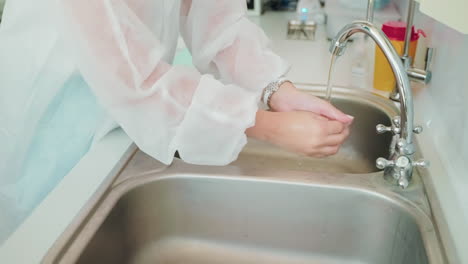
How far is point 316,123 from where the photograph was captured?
0.65 meters

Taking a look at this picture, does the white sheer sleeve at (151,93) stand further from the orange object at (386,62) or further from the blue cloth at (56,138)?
the orange object at (386,62)

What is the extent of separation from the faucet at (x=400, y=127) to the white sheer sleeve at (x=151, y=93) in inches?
8.1

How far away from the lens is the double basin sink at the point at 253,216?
619 millimetres

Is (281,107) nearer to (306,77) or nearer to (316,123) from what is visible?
(316,123)

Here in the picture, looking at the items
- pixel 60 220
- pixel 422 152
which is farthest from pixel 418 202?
pixel 60 220

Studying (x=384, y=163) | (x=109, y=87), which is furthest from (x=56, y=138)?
(x=384, y=163)

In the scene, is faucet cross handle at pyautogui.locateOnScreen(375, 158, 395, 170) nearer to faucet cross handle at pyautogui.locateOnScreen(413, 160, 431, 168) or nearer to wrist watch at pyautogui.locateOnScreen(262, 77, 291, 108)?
faucet cross handle at pyautogui.locateOnScreen(413, 160, 431, 168)

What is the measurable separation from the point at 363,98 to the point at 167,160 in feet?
1.76

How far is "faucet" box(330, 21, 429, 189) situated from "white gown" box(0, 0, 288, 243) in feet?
0.68

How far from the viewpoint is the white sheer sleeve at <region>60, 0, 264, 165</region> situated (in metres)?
0.55

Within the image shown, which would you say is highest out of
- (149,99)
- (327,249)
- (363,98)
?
(149,99)


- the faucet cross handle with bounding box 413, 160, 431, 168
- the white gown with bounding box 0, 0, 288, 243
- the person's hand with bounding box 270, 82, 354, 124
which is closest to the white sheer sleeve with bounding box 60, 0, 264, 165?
the white gown with bounding box 0, 0, 288, 243

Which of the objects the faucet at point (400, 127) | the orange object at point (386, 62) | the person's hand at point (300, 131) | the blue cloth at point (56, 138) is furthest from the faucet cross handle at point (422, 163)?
the blue cloth at point (56, 138)

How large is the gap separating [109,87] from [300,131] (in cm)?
30
